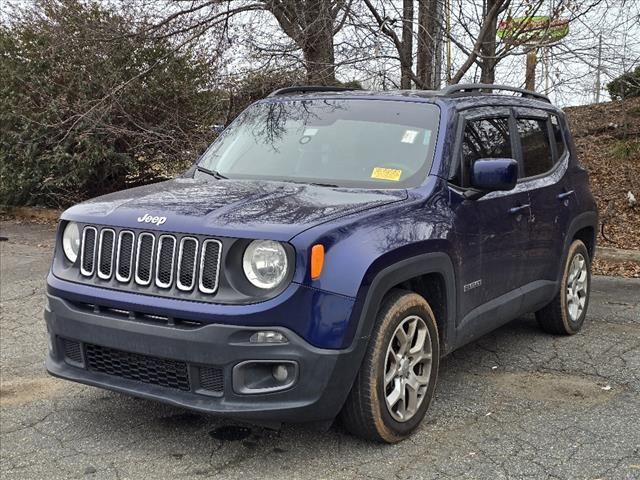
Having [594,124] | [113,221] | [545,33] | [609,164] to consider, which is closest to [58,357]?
[113,221]

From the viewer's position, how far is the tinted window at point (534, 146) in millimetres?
5156

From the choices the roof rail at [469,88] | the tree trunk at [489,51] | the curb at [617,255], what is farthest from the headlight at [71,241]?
the curb at [617,255]

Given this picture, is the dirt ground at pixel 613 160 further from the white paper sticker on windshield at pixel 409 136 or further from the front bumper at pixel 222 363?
the front bumper at pixel 222 363

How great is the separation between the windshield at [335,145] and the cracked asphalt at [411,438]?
143 centimetres

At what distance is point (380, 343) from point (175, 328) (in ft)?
3.22

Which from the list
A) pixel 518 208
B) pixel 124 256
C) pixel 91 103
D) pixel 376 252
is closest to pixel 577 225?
pixel 518 208

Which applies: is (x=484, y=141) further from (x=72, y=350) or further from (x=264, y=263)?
(x=72, y=350)

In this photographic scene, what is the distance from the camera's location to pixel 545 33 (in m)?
8.19

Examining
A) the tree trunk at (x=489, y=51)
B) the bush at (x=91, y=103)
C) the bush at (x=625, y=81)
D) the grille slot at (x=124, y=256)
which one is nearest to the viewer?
the grille slot at (x=124, y=256)

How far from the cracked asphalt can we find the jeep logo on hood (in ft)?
3.88

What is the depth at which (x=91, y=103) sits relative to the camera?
10.7 metres

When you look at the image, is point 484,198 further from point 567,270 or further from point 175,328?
point 175,328

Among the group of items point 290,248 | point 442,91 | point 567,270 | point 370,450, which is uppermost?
point 442,91

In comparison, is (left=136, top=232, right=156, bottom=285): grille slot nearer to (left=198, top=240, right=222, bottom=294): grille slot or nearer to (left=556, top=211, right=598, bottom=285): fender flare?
(left=198, top=240, right=222, bottom=294): grille slot
